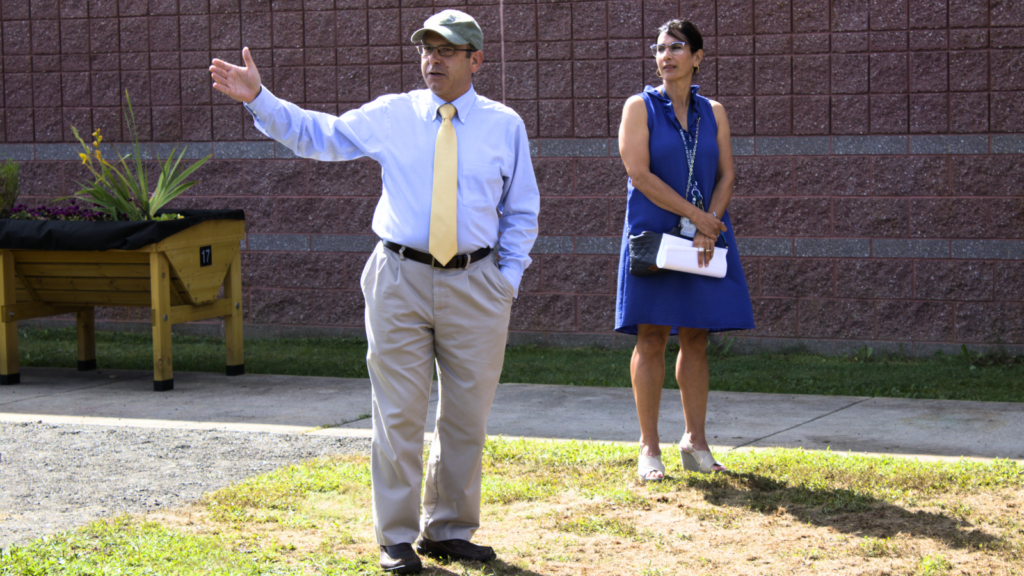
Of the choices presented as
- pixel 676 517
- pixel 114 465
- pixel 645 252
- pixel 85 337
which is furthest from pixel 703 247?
pixel 85 337

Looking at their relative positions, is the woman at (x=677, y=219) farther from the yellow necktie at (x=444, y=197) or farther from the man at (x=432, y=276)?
the yellow necktie at (x=444, y=197)

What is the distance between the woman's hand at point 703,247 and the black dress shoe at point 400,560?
6.19ft

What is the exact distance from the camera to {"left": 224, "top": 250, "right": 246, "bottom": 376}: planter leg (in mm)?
8062

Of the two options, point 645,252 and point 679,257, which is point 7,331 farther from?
point 679,257

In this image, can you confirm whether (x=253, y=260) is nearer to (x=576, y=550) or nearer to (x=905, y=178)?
(x=905, y=178)

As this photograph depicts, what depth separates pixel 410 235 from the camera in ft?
12.7

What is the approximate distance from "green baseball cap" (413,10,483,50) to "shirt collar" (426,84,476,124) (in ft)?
0.64

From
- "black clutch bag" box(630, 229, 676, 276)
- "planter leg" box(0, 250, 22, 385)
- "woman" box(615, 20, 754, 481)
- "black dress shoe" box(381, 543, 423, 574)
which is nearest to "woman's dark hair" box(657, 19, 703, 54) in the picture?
"woman" box(615, 20, 754, 481)

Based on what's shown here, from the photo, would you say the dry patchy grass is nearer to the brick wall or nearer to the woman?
the woman

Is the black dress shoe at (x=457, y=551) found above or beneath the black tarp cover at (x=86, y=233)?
beneath

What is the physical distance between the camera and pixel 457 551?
3.99m

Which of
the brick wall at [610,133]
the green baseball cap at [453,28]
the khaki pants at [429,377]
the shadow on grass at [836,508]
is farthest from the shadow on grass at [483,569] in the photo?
the brick wall at [610,133]

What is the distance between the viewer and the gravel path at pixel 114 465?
186 inches

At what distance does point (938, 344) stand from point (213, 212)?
5516 mm
